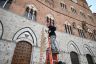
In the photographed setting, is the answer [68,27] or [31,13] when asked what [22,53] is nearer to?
[31,13]

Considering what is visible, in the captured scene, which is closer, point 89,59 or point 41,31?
point 41,31

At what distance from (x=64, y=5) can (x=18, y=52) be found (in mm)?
10359

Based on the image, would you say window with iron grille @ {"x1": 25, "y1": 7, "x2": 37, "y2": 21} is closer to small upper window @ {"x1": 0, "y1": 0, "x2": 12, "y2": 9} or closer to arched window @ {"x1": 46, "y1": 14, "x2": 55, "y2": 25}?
arched window @ {"x1": 46, "y1": 14, "x2": 55, "y2": 25}

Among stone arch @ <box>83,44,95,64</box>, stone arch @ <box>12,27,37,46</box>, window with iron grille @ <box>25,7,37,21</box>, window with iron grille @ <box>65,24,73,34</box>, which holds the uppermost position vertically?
window with iron grille @ <box>25,7,37,21</box>

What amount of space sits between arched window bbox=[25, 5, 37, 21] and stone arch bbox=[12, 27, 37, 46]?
1.48 meters

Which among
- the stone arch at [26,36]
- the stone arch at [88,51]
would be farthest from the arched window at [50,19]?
the stone arch at [88,51]

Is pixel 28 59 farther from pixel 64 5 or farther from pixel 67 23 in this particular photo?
pixel 64 5

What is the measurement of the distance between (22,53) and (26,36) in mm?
1469

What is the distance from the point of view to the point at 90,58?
39.3 ft

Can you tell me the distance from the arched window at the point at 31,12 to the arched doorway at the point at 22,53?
108 inches

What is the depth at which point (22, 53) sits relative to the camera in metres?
7.02

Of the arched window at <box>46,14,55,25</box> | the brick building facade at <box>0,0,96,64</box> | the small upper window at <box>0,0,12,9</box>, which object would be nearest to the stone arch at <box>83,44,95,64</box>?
the brick building facade at <box>0,0,96,64</box>

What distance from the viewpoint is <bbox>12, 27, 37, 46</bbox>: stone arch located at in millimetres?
7125

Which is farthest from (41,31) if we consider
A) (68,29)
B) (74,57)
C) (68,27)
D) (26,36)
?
(74,57)
